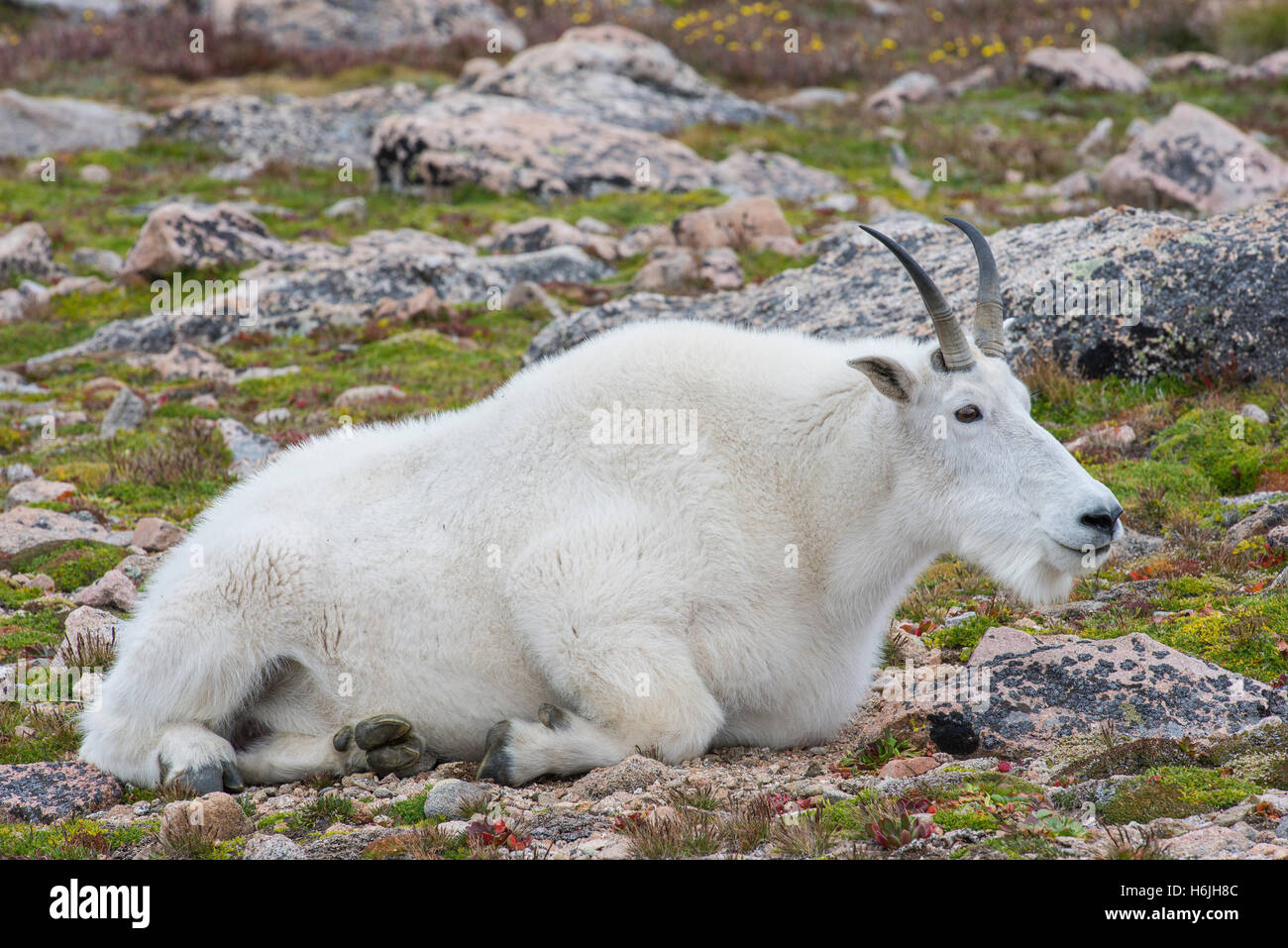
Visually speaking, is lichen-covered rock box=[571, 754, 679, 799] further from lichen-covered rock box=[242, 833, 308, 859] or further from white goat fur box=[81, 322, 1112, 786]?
lichen-covered rock box=[242, 833, 308, 859]

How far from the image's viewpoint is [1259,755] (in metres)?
5.31

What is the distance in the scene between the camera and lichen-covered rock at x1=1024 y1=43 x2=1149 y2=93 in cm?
3225

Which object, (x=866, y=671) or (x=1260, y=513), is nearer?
(x=866, y=671)

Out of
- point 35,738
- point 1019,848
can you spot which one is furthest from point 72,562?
point 1019,848

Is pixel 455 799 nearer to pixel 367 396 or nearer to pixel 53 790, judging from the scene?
pixel 53 790

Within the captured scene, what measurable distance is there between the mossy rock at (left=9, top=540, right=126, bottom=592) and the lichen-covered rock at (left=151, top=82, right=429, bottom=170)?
18787mm

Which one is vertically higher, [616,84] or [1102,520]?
[616,84]

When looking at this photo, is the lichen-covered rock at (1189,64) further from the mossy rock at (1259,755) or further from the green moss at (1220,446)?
the mossy rock at (1259,755)

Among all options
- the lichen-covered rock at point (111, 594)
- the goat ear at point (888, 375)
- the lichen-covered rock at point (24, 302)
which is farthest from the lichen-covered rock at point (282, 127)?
the goat ear at point (888, 375)

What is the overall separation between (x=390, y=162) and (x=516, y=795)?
20.8 m

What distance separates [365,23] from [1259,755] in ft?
121

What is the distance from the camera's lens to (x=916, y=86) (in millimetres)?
33375

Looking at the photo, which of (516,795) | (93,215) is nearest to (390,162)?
(93,215)

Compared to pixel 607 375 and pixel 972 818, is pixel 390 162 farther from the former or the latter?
pixel 972 818
